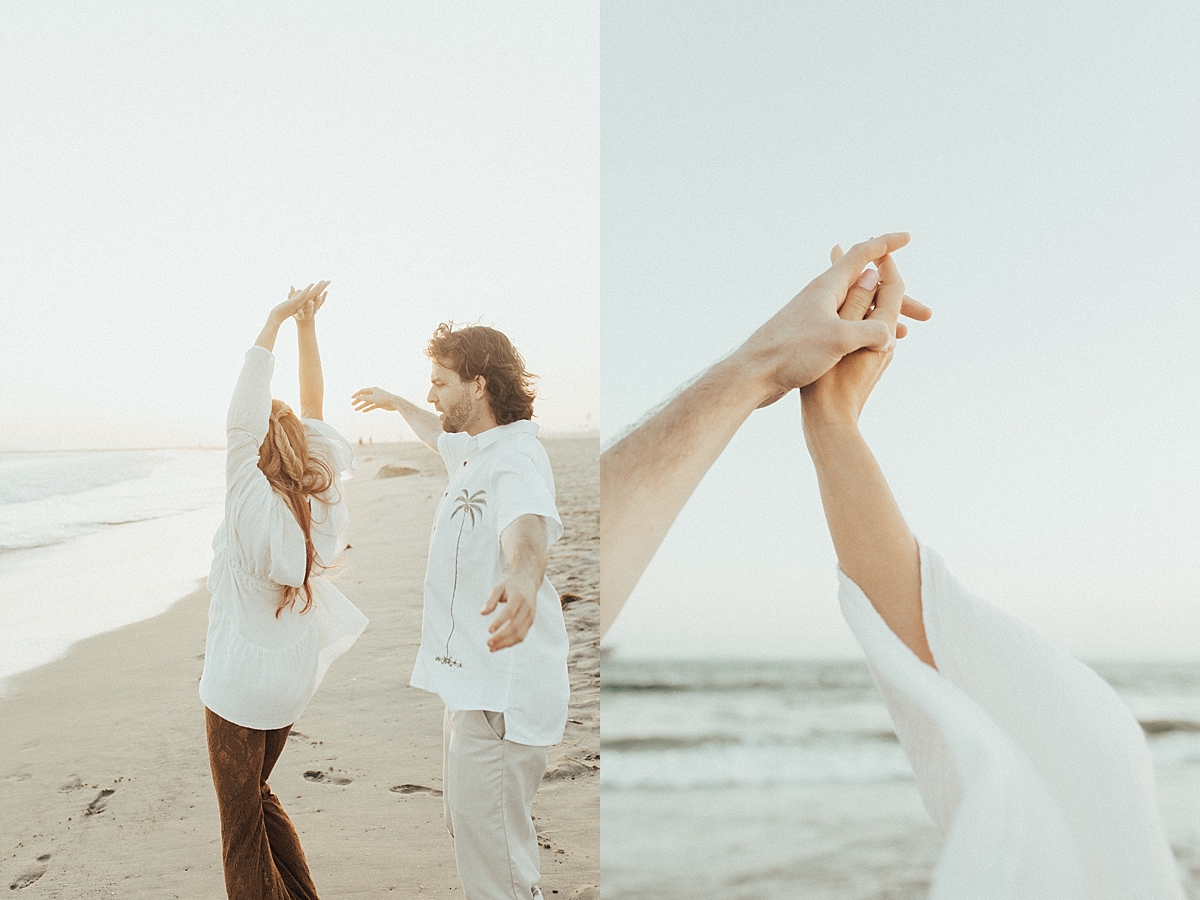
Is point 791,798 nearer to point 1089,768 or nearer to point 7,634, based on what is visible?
point 7,634

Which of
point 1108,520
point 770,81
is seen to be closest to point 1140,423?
point 1108,520

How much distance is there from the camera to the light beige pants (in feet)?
5.66

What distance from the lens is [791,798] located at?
269 inches

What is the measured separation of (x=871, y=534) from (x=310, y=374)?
1.96 m

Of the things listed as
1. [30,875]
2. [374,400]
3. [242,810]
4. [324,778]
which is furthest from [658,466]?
[324,778]

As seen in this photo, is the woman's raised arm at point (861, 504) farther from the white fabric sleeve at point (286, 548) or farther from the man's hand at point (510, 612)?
the white fabric sleeve at point (286, 548)

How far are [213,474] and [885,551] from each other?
17694mm

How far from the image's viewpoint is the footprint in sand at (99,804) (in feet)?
10.5

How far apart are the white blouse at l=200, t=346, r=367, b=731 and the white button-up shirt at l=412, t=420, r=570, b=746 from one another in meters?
0.35

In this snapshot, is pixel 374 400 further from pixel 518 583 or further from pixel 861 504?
pixel 861 504

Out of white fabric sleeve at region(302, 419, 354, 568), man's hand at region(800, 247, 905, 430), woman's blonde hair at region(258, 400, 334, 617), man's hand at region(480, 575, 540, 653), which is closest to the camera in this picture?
man's hand at region(800, 247, 905, 430)

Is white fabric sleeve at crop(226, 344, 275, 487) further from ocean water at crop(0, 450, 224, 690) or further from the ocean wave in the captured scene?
the ocean wave

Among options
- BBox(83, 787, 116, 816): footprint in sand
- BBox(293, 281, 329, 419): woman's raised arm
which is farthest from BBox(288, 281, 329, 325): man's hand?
BBox(83, 787, 116, 816): footprint in sand

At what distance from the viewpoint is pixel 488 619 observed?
184 cm
